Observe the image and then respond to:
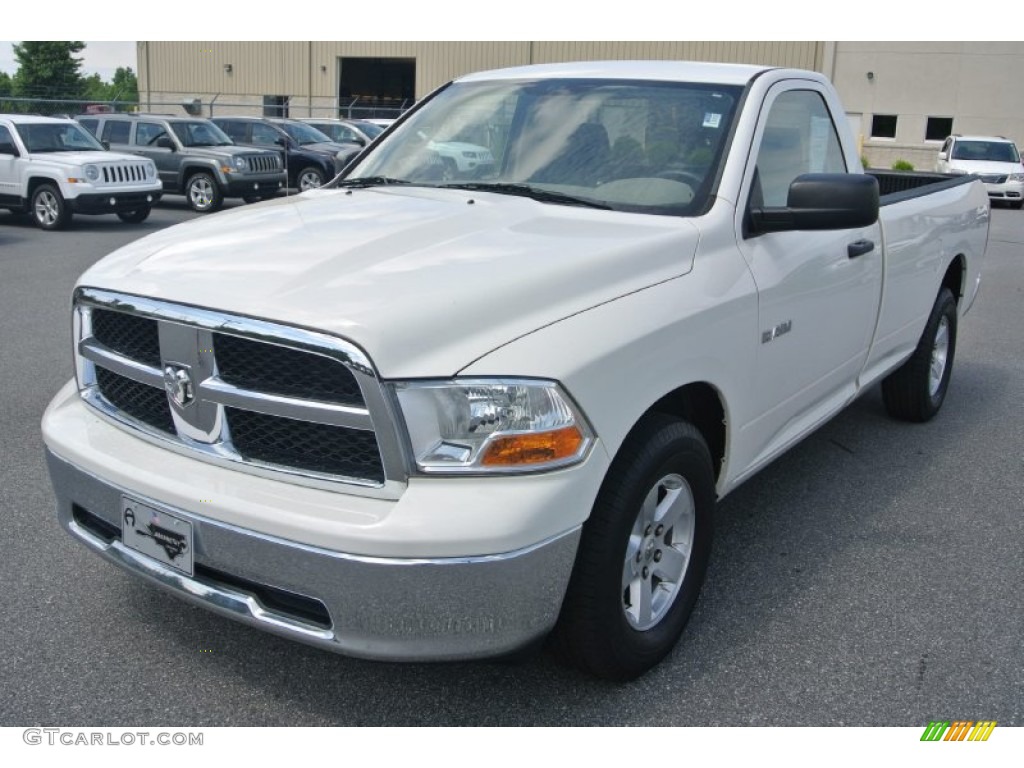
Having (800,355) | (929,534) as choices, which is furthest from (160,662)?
(929,534)

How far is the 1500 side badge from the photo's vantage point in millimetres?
3607

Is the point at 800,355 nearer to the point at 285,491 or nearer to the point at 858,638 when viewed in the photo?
→ the point at 858,638

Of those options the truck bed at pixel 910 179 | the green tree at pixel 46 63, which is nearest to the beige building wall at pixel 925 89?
the truck bed at pixel 910 179

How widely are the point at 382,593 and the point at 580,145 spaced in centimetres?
212

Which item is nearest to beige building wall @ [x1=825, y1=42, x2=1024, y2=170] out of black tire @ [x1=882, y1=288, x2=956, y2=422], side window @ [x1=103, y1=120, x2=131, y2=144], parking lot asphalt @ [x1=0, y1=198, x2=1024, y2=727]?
side window @ [x1=103, y1=120, x2=131, y2=144]

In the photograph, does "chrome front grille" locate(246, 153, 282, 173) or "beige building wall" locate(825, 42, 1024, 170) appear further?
"beige building wall" locate(825, 42, 1024, 170)

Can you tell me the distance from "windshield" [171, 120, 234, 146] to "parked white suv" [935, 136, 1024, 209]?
1644cm

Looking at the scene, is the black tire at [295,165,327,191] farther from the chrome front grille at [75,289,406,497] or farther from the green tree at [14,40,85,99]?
the green tree at [14,40,85,99]

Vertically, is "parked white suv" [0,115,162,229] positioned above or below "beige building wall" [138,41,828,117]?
below

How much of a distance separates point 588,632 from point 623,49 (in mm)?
40921

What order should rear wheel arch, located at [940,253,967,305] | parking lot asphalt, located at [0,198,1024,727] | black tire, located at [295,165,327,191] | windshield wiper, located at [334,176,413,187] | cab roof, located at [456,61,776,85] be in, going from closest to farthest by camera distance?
parking lot asphalt, located at [0,198,1024,727] → cab roof, located at [456,61,776,85] → windshield wiper, located at [334,176,413,187] → rear wheel arch, located at [940,253,967,305] → black tire, located at [295,165,327,191]

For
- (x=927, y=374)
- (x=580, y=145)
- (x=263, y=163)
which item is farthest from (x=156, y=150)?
(x=580, y=145)

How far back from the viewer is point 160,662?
3.23 metres

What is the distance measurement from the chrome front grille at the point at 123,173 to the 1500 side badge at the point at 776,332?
46.7 ft
